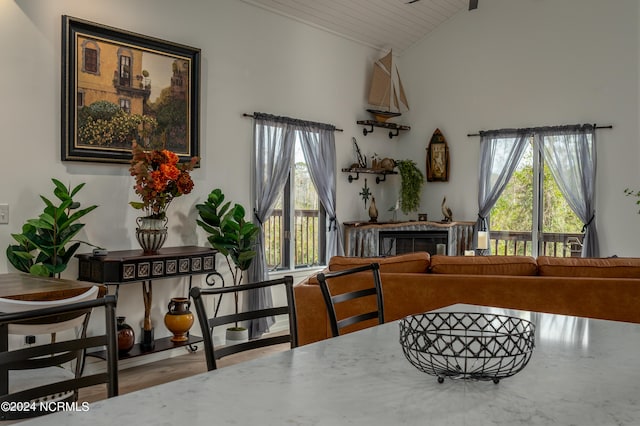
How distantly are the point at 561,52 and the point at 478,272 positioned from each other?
4.38m

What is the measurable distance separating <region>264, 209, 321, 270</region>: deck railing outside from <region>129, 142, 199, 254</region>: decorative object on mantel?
5.62ft

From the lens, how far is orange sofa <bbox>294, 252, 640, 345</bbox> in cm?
361

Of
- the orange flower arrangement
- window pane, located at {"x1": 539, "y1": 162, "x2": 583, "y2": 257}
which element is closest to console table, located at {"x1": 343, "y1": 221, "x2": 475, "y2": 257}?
window pane, located at {"x1": 539, "y1": 162, "x2": 583, "y2": 257}

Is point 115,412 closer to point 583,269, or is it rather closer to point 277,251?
point 583,269

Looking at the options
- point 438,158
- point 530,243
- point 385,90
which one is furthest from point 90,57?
point 530,243

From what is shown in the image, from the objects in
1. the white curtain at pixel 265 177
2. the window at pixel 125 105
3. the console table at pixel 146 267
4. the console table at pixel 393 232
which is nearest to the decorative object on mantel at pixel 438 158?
the console table at pixel 393 232

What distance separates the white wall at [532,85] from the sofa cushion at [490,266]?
3540mm

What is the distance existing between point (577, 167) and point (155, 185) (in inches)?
191

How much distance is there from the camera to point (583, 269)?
3.74 metres

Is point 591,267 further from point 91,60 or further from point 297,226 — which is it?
point 91,60

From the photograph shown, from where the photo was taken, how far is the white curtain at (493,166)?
293 inches

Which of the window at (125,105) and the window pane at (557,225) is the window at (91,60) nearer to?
the window at (125,105)

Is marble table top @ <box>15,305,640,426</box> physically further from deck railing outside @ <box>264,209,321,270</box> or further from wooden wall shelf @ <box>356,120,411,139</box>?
wooden wall shelf @ <box>356,120,411,139</box>

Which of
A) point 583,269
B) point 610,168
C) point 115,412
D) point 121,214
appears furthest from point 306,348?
Result: point 610,168
